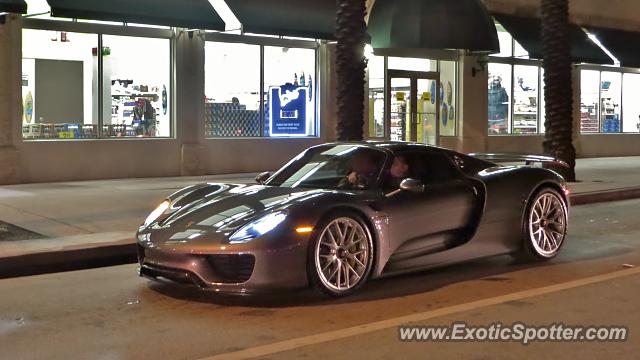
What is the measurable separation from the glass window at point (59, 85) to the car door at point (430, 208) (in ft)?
34.5

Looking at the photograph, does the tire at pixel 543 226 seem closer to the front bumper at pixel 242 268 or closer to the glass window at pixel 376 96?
the front bumper at pixel 242 268

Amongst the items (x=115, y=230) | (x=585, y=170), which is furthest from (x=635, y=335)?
(x=585, y=170)

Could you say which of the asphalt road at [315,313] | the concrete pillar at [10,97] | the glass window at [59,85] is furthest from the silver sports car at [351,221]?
the glass window at [59,85]

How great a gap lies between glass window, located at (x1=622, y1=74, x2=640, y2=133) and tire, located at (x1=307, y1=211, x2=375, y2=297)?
76.4 feet

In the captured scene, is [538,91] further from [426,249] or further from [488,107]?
[426,249]

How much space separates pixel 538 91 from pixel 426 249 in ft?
62.2

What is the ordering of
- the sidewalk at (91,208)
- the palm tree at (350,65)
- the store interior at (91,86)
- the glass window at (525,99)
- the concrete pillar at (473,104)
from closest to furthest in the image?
1. the sidewalk at (91,208)
2. the palm tree at (350,65)
3. the store interior at (91,86)
4. the concrete pillar at (473,104)
5. the glass window at (525,99)

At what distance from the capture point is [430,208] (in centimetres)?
695

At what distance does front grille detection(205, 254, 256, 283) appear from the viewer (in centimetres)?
584

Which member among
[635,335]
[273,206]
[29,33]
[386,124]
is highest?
[29,33]

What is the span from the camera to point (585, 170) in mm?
19891

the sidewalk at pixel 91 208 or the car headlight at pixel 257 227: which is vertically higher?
the car headlight at pixel 257 227

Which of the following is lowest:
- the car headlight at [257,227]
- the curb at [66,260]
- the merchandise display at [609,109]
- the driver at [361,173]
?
the curb at [66,260]

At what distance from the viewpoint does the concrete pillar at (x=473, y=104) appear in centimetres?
2202
